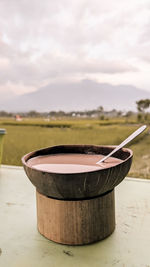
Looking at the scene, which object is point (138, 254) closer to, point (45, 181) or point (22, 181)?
point (45, 181)

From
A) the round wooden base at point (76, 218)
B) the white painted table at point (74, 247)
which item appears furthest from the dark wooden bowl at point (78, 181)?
the white painted table at point (74, 247)

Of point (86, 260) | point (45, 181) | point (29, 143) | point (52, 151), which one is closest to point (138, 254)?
point (86, 260)

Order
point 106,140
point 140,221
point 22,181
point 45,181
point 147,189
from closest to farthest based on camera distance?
point 45,181
point 140,221
point 147,189
point 22,181
point 106,140

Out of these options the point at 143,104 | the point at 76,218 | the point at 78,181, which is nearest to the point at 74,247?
the point at 76,218

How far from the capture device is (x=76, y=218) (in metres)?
0.77

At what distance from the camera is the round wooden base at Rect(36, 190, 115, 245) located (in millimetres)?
770

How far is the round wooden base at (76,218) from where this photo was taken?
770 millimetres

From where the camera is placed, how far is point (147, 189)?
1.33 meters

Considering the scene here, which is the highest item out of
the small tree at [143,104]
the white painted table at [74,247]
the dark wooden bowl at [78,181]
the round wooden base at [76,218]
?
the small tree at [143,104]

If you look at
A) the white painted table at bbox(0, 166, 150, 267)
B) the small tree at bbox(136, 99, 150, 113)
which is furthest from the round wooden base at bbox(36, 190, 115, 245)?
the small tree at bbox(136, 99, 150, 113)

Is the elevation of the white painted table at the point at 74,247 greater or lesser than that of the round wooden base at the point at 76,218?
lesser

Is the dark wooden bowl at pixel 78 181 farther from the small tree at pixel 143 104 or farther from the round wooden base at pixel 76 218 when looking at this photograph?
the small tree at pixel 143 104

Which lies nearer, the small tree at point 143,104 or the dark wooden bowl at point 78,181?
the dark wooden bowl at point 78,181

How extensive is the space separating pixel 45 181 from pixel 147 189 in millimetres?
811
